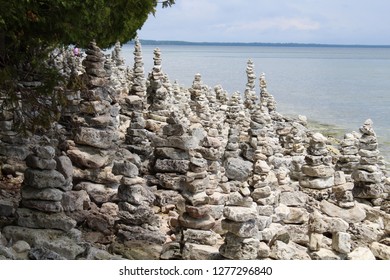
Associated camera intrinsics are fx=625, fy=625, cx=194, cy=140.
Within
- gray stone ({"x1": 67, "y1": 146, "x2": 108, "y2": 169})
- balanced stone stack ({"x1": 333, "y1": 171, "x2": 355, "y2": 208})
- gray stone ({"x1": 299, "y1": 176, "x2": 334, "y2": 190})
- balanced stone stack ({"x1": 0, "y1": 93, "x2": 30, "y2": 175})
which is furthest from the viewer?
gray stone ({"x1": 299, "y1": 176, "x2": 334, "y2": 190})

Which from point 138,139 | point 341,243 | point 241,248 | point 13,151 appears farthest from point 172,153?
point 241,248

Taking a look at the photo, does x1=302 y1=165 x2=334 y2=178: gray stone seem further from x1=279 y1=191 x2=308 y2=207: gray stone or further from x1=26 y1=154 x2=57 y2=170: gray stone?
x1=26 y1=154 x2=57 y2=170: gray stone

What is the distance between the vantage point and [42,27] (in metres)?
11.4

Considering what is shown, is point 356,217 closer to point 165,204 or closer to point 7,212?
point 165,204

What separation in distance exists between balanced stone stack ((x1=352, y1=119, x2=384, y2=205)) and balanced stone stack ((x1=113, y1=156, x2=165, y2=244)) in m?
6.65

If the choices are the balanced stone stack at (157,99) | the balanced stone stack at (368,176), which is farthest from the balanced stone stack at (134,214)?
the balanced stone stack at (157,99)

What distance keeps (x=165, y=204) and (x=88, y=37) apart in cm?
416

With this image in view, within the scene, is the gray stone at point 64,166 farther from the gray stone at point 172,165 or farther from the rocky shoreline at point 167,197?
the gray stone at point 172,165

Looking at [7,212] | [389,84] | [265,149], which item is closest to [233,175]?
[265,149]

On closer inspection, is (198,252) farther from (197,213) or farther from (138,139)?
(138,139)

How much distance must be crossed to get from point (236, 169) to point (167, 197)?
278cm

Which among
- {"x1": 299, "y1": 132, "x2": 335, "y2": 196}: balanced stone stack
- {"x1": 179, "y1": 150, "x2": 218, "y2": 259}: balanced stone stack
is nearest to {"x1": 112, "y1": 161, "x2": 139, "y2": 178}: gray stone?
{"x1": 179, "y1": 150, "x2": 218, "y2": 259}: balanced stone stack

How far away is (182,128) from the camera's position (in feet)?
49.5

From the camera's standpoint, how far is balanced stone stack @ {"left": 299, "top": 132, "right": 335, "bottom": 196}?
49.4 ft
